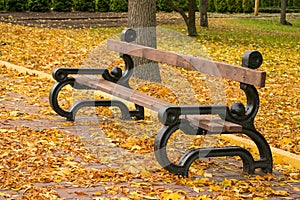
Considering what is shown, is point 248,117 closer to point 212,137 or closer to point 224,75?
point 224,75

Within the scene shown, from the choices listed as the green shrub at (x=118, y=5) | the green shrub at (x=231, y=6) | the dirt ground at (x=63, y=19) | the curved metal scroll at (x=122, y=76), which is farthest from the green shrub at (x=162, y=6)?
the curved metal scroll at (x=122, y=76)

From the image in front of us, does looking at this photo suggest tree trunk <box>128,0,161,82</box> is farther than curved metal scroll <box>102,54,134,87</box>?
Yes

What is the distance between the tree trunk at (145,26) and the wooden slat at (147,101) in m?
2.47

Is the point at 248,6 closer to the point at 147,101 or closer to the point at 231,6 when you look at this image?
the point at 231,6

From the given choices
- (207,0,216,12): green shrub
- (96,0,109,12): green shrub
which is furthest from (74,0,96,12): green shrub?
(207,0,216,12): green shrub

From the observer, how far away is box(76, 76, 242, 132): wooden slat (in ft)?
19.5

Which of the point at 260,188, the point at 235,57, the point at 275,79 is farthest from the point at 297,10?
the point at 260,188

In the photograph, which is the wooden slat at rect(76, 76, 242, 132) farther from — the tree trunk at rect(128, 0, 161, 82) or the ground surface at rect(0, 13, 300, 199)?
the tree trunk at rect(128, 0, 161, 82)

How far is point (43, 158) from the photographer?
→ 6379 millimetres

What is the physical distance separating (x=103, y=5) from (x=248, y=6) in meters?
10.8

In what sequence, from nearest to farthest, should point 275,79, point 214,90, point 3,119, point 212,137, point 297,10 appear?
point 212,137 → point 3,119 → point 214,90 → point 275,79 → point 297,10

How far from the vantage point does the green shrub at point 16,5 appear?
1064 inches

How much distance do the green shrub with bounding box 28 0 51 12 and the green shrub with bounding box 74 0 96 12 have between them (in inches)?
67.9

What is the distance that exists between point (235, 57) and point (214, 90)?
4344 mm
